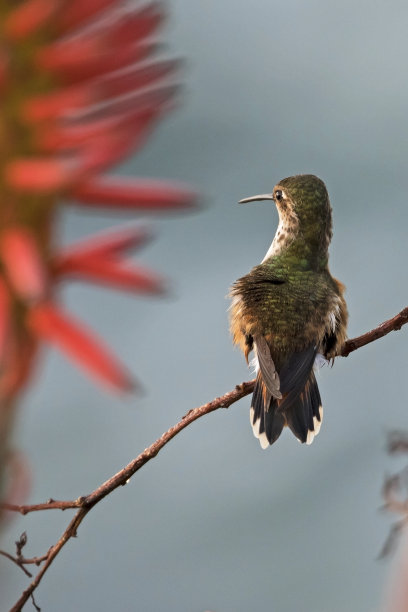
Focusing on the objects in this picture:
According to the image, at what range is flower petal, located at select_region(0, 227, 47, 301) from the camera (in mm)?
495

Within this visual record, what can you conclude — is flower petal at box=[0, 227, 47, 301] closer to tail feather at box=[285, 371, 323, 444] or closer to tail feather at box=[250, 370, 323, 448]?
tail feather at box=[250, 370, 323, 448]

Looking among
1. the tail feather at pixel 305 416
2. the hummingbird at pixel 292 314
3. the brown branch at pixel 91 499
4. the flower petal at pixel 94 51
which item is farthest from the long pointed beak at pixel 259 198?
the flower petal at pixel 94 51

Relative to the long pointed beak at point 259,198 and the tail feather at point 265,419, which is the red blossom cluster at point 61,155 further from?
the long pointed beak at point 259,198

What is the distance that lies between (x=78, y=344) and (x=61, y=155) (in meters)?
0.12

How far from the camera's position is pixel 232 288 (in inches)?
233

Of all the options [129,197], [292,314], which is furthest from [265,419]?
[129,197]

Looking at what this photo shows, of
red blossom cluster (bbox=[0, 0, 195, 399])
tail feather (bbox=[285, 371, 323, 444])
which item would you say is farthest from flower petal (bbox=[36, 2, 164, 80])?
tail feather (bbox=[285, 371, 323, 444])

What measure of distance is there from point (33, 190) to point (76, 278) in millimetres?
71

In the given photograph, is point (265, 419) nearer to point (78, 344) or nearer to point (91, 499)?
point (91, 499)

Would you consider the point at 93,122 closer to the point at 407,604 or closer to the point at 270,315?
the point at 407,604

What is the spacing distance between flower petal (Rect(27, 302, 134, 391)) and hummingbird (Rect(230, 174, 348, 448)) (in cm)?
406

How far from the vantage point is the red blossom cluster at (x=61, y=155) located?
1.64ft

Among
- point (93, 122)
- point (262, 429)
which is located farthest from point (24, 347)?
point (262, 429)

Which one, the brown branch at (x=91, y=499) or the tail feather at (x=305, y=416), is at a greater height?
the tail feather at (x=305, y=416)
